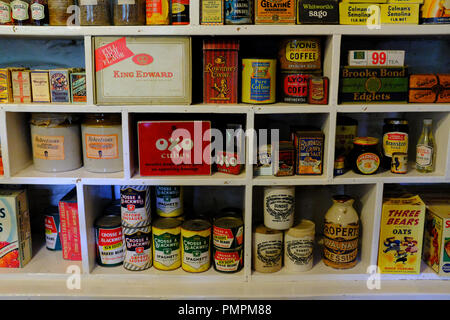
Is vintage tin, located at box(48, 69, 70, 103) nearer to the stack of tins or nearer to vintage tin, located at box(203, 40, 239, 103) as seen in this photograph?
vintage tin, located at box(203, 40, 239, 103)

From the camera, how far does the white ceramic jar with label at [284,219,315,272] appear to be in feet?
5.48

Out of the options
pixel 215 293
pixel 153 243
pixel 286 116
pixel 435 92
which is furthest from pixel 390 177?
pixel 153 243

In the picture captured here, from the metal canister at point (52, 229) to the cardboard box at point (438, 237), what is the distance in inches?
55.1

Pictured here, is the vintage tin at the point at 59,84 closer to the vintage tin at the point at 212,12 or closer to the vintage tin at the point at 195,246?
the vintage tin at the point at 212,12

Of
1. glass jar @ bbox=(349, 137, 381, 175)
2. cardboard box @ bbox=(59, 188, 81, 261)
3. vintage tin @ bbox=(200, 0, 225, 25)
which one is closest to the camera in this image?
vintage tin @ bbox=(200, 0, 225, 25)

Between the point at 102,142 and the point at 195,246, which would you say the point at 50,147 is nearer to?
the point at 102,142

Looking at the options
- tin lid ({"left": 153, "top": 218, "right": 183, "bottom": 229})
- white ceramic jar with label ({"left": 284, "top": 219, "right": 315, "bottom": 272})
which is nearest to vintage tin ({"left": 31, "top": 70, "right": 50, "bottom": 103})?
tin lid ({"left": 153, "top": 218, "right": 183, "bottom": 229})

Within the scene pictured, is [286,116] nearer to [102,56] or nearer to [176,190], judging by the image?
[176,190]

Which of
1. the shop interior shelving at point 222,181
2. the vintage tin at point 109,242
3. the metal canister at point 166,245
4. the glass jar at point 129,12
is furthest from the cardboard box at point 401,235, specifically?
the glass jar at point 129,12

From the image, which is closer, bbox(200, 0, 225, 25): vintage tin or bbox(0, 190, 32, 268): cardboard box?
bbox(200, 0, 225, 25): vintage tin

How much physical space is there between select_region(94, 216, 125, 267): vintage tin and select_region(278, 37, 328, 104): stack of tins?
2.56 feet

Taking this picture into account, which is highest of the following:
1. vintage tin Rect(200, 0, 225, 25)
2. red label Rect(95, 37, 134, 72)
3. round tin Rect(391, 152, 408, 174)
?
vintage tin Rect(200, 0, 225, 25)

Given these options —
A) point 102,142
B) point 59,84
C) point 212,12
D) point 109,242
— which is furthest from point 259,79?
point 109,242

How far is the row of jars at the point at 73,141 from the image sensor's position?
162 centimetres
